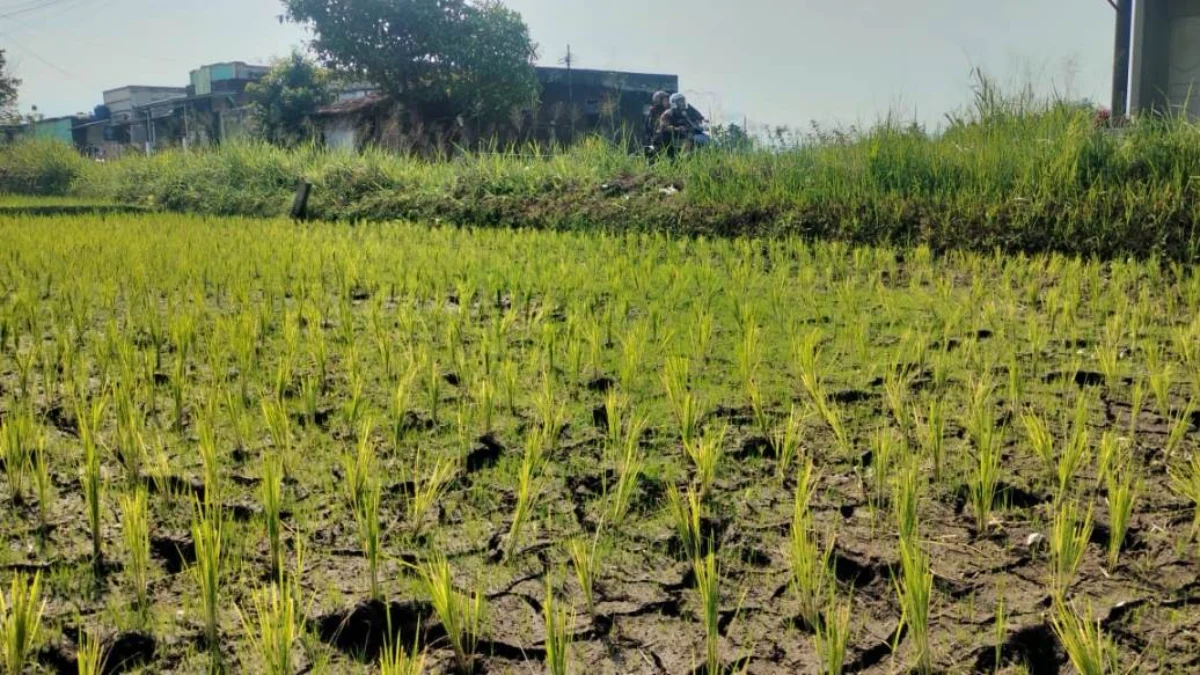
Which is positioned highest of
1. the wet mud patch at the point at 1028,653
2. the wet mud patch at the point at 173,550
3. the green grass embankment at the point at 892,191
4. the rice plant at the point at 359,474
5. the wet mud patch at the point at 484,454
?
the green grass embankment at the point at 892,191

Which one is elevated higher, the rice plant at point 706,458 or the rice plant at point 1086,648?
the rice plant at point 706,458

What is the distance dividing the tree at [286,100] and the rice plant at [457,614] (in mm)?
23017

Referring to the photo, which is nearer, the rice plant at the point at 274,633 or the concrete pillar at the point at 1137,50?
the rice plant at the point at 274,633

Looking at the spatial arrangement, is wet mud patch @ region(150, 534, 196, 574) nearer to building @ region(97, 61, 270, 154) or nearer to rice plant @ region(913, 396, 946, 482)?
rice plant @ region(913, 396, 946, 482)

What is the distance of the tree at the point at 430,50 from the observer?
21.4m

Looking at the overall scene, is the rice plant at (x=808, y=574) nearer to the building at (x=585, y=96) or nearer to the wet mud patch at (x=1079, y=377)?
the wet mud patch at (x=1079, y=377)

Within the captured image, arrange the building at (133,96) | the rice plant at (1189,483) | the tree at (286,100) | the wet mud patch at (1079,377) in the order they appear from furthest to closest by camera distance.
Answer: the building at (133,96)
the tree at (286,100)
the wet mud patch at (1079,377)
the rice plant at (1189,483)

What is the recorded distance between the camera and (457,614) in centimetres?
146

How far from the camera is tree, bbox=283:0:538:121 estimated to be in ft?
70.3

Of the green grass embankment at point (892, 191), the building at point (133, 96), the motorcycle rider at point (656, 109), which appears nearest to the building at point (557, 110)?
the motorcycle rider at point (656, 109)

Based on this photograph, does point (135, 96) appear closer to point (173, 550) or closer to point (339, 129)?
point (339, 129)

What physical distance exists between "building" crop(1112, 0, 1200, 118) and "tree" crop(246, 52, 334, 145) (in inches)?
696

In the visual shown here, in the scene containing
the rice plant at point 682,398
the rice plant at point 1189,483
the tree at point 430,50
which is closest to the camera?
the rice plant at point 1189,483

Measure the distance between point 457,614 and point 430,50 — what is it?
2145 centimetres
